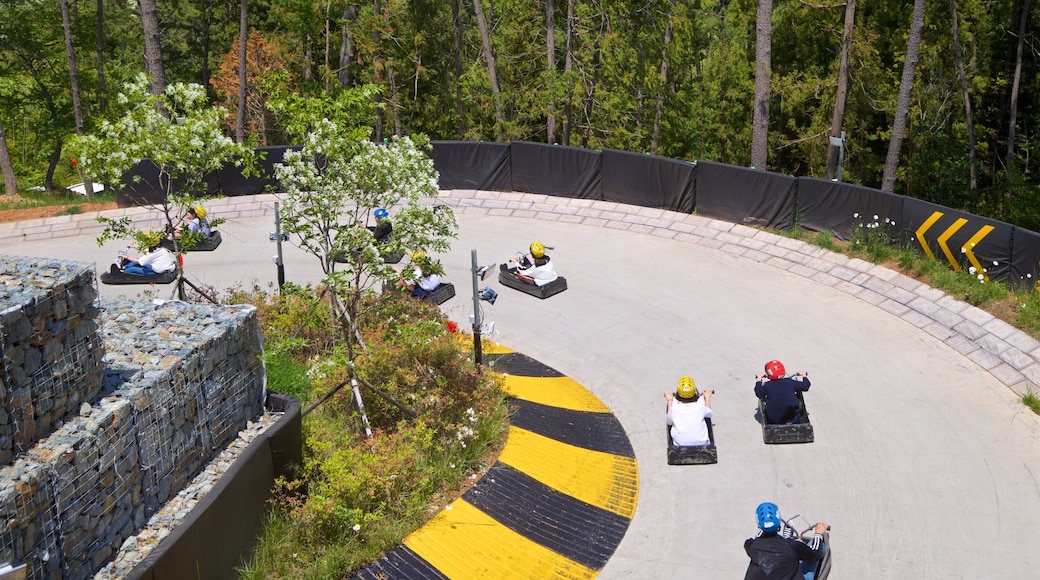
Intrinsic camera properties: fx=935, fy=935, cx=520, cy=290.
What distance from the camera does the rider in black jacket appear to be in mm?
9391

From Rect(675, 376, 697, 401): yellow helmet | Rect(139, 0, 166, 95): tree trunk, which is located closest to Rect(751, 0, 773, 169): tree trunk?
Rect(675, 376, 697, 401): yellow helmet

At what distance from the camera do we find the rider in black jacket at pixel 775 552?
939 centimetres

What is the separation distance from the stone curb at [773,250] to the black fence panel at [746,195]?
32cm

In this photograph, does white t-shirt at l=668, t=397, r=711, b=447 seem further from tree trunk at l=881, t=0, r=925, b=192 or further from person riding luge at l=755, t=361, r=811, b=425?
tree trunk at l=881, t=0, r=925, b=192

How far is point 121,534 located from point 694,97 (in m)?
46.0

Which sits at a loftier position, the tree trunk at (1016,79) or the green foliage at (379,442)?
the tree trunk at (1016,79)

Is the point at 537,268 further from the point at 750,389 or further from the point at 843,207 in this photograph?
the point at 843,207

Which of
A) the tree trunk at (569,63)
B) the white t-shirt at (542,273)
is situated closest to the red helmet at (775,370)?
the white t-shirt at (542,273)

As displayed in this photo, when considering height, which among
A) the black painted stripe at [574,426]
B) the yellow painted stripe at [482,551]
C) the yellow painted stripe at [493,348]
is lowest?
the yellow painted stripe at [482,551]

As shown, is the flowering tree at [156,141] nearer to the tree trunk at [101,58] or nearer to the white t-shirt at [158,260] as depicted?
the white t-shirt at [158,260]

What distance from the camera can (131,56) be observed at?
51156mm

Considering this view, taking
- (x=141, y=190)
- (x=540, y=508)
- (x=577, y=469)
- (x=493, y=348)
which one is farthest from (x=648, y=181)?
(x=141, y=190)

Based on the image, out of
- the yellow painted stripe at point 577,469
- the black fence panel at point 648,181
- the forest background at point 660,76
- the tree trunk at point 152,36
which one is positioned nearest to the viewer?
the yellow painted stripe at point 577,469

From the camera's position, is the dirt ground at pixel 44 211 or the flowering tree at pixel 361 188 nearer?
the flowering tree at pixel 361 188
